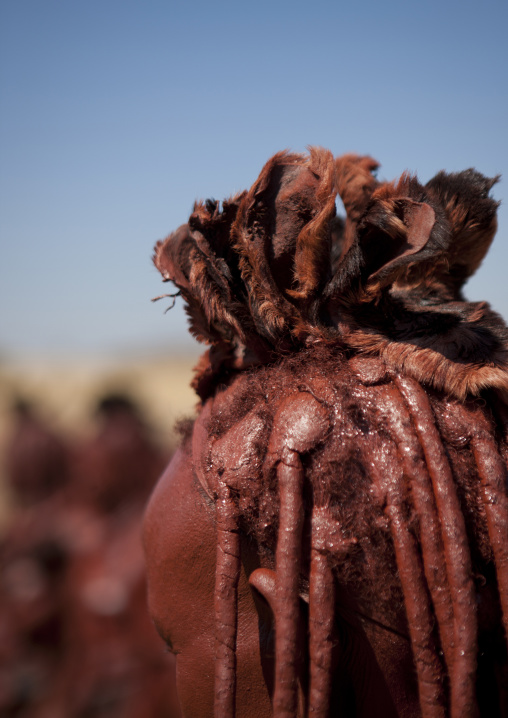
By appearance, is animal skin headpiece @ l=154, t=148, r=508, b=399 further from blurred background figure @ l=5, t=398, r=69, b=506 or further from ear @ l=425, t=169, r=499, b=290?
blurred background figure @ l=5, t=398, r=69, b=506

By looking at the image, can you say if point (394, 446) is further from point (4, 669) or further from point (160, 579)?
point (4, 669)

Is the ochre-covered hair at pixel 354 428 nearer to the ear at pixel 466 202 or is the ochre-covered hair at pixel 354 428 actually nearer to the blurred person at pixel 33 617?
the ear at pixel 466 202

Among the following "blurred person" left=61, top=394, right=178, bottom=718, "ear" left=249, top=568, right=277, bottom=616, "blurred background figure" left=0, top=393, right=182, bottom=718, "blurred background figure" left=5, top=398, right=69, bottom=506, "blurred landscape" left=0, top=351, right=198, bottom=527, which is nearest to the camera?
"ear" left=249, top=568, right=277, bottom=616

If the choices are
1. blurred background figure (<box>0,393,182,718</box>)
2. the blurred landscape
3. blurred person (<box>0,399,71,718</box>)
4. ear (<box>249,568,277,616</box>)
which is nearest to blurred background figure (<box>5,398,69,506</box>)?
blurred background figure (<box>0,393,182,718</box>)

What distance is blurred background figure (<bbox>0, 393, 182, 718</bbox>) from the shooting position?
13.6 ft

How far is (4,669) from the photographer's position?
5.52 m

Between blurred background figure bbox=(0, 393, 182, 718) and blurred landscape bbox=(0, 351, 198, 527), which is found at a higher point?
blurred landscape bbox=(0, 351, 198, 527)

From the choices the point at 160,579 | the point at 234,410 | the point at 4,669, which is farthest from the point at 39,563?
the point at 234,410

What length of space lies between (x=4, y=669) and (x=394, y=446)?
5763 millimetres

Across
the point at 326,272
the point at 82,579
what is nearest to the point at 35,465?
the point at 82,579

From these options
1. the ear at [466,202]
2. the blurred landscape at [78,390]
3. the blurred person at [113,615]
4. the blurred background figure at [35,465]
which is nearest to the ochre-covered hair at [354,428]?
the ear at [466,202]

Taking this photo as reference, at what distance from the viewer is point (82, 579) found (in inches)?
191

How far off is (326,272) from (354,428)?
425mm

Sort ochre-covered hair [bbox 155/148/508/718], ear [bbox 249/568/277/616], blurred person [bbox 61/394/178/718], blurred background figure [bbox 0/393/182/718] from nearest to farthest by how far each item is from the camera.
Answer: ochre-covered hair [bbox 155/148/508/718], ear [bbox 249/568/277/616], blurred person [bbox 61/394/178/718], blurred background figure [bbox 0/393/182/718]
